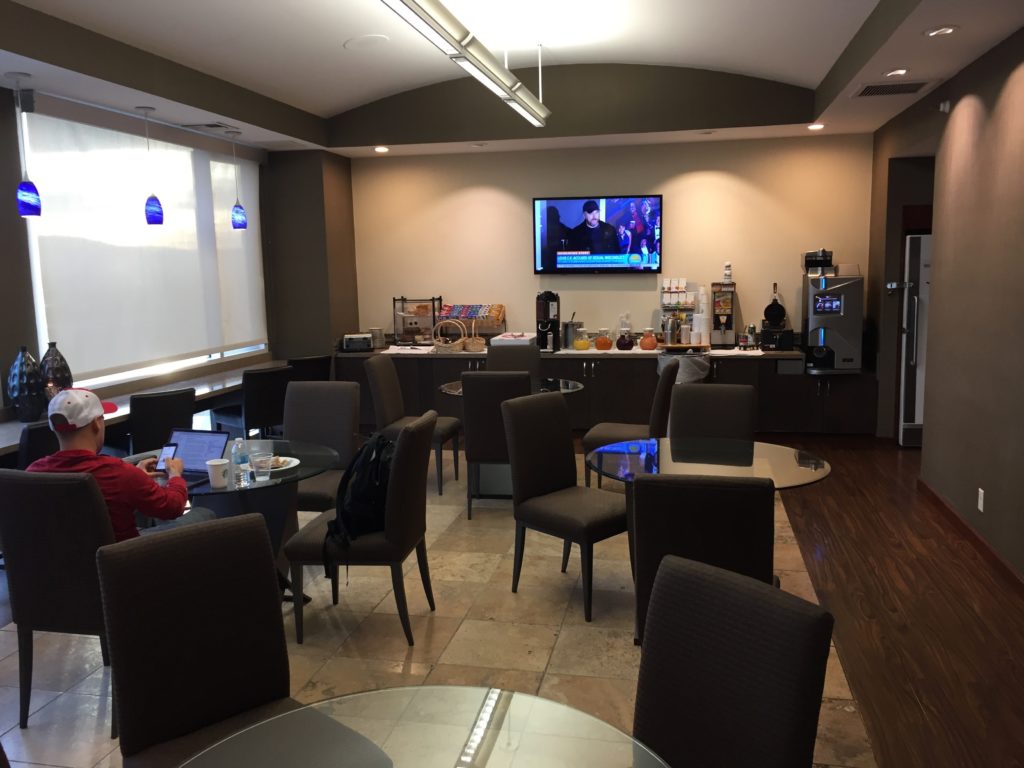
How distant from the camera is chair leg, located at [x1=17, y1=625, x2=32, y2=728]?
287cm

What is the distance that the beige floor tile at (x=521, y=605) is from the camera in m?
3.72

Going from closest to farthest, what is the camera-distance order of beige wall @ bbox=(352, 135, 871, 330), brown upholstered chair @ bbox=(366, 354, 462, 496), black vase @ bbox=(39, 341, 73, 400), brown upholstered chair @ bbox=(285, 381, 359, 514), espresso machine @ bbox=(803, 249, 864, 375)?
brown upholstered chair @ bbox=(285, 381, 359, 514), black vase @ bbox=(39, 341, 73, 400), brown upholstered chair @ bbox=(366, 354, 462, 496), espresso machine @ bbox=(803, 249, 864, 375), beige wall @ bbox=(352, 135, 871, 330)

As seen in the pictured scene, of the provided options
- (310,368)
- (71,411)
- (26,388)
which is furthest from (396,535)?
(310,368)

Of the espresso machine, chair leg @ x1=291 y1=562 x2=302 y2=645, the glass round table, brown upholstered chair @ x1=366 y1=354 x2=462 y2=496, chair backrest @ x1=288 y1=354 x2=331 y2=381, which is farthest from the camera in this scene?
the espresso machine

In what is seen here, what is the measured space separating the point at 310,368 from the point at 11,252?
234 centimetres

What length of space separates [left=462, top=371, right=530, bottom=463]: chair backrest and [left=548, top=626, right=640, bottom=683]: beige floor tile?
5.28 ft

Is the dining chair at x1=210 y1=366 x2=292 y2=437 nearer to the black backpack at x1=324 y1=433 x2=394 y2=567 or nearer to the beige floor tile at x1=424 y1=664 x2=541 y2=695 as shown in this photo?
the black backpack at x1=324 y1=433 x2=394 y2=567

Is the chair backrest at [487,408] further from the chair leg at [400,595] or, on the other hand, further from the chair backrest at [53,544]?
the chair backrest at [53,544]


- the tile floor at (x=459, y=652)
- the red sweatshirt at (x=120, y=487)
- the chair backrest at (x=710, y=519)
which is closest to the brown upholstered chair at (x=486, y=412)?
the tile floor at (x=459, y=652)

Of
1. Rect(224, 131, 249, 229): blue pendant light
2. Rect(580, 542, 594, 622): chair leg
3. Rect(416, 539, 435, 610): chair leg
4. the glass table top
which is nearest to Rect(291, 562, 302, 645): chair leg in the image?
Rect(416, 539, 435, 610): chair leg

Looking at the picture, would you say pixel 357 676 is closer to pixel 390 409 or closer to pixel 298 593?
pixel 298 593

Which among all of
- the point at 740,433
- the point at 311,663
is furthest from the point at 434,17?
the point at 311,663

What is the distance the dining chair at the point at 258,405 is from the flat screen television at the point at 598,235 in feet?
9.74

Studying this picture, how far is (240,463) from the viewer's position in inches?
144
